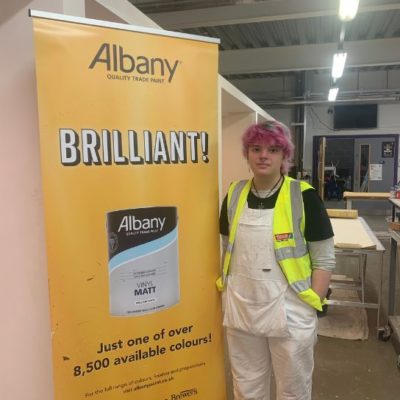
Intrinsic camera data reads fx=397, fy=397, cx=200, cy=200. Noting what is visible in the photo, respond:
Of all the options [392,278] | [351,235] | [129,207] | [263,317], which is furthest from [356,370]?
[129,207]

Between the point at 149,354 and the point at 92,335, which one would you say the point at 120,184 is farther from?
the point at 149,354

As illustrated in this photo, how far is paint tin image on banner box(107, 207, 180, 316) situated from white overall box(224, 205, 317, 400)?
0.90ft

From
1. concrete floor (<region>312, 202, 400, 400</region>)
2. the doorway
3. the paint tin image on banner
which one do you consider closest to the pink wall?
the paint tin image on banner

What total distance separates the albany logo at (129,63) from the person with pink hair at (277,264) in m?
0.42

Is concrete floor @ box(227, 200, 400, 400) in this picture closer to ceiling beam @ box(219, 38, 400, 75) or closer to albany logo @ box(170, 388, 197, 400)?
albany logo @ box(170, 388, 197, 400)

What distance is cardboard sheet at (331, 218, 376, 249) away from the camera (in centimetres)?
313

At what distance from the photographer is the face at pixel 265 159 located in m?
1.64

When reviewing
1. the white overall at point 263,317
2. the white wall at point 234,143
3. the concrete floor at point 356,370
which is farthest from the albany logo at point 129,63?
the white wall at point 234,143

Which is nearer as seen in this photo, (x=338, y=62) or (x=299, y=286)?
(x=299, y=286)

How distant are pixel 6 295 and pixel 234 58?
19.6 feet

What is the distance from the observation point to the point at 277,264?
5.30 ft

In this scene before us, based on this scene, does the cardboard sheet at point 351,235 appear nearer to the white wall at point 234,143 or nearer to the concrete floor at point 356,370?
the concrete floor at point 356,370

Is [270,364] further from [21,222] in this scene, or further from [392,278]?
[392,278]

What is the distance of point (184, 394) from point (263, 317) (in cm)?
51
